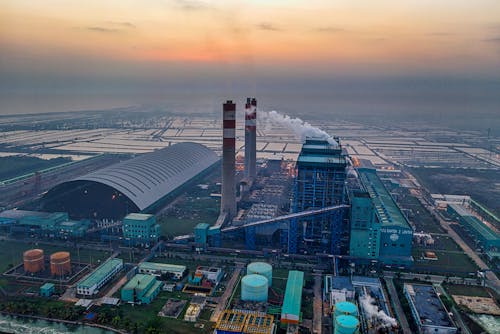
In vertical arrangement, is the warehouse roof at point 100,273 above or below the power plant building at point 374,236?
below

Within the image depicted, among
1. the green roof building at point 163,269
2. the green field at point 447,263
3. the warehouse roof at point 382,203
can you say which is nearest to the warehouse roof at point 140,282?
the green roof building at point 163,269

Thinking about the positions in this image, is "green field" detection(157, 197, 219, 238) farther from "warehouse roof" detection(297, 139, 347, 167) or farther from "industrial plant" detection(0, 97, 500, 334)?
"warehouse roof" detection(297, 139, 347, 167)

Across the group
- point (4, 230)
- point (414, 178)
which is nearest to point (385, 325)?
point (4, 230)

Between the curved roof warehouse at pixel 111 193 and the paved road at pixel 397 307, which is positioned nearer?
the paved road at pixel 397 307

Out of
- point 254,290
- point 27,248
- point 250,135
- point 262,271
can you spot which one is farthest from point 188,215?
point 254,290

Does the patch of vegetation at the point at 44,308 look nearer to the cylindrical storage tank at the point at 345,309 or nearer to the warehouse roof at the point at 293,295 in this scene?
the warehouse roof at the point at 293,295

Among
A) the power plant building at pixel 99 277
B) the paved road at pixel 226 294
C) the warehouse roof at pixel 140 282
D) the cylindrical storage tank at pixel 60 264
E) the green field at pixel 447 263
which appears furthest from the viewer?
the green field at pixel 447 263

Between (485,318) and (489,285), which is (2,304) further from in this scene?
(489,285)
